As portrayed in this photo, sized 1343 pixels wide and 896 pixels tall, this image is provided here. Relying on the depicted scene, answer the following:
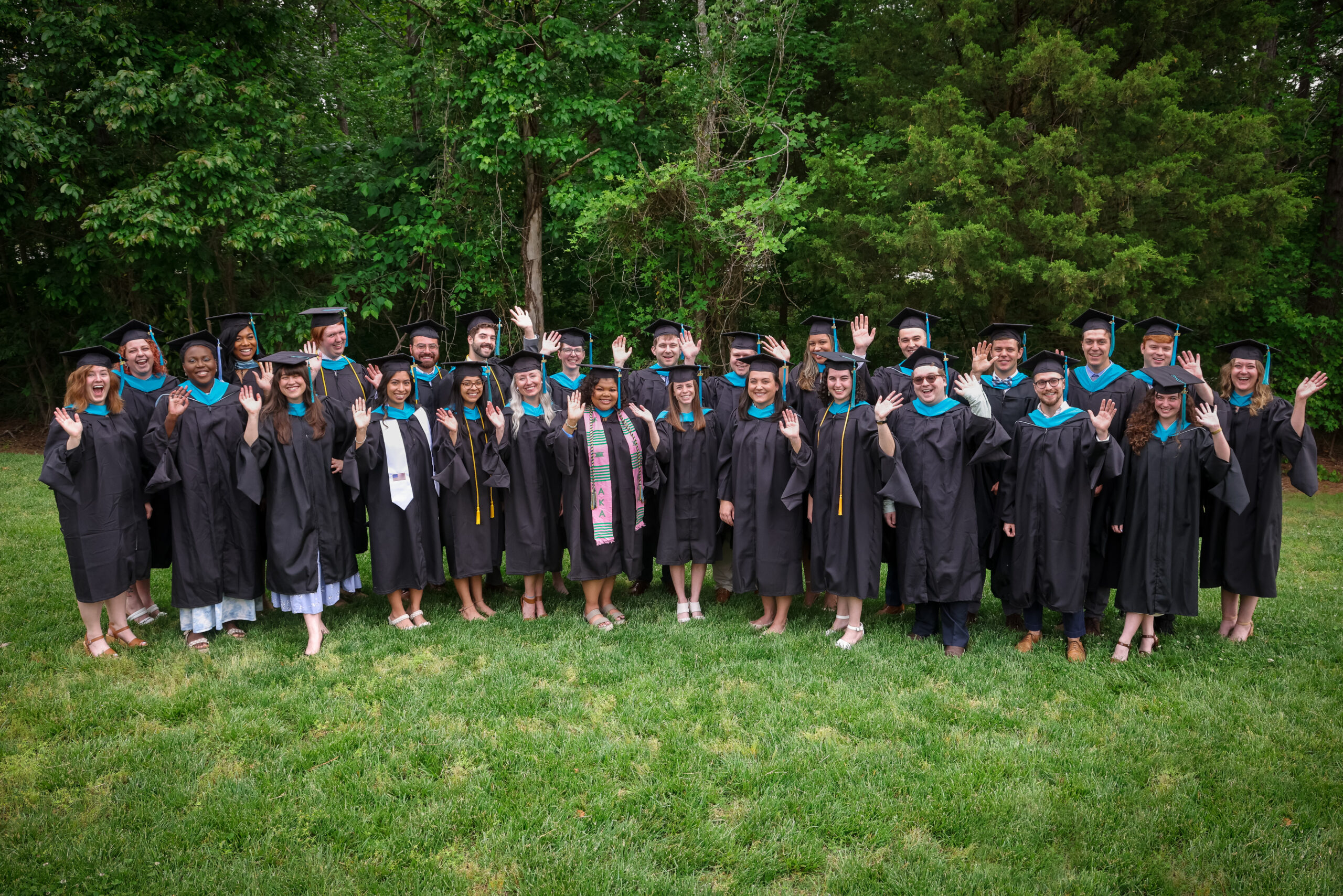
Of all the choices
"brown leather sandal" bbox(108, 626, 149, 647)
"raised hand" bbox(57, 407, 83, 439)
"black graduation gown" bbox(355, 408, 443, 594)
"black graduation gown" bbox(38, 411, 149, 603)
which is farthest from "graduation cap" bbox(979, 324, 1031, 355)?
"brown leather sandal" bbox(108, 626, 149, 647)

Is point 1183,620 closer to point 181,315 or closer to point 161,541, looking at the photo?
point 161,541

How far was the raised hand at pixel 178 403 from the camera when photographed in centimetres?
598

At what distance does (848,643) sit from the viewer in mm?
6168

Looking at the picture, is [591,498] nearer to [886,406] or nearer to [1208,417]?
[886,406]

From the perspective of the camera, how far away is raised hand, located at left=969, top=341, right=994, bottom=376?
21.7 feet

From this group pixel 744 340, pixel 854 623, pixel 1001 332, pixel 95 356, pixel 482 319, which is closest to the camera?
pixel 95 356

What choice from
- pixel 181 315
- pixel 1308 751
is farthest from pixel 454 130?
pixel 1308 751

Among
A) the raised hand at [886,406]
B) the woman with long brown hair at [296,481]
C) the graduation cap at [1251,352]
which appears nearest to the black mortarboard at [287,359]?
the woman with long brown hair at [296,481]

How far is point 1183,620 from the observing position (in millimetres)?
6762

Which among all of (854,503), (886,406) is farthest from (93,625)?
(886,406)

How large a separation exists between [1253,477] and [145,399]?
853 centimetres

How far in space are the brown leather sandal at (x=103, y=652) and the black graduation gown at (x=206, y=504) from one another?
1.66 ft

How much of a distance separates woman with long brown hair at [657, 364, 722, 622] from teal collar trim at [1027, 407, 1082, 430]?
2.47m

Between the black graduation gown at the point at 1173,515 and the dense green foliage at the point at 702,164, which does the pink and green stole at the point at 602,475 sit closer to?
the black graduation gown at the point at 1173,515
